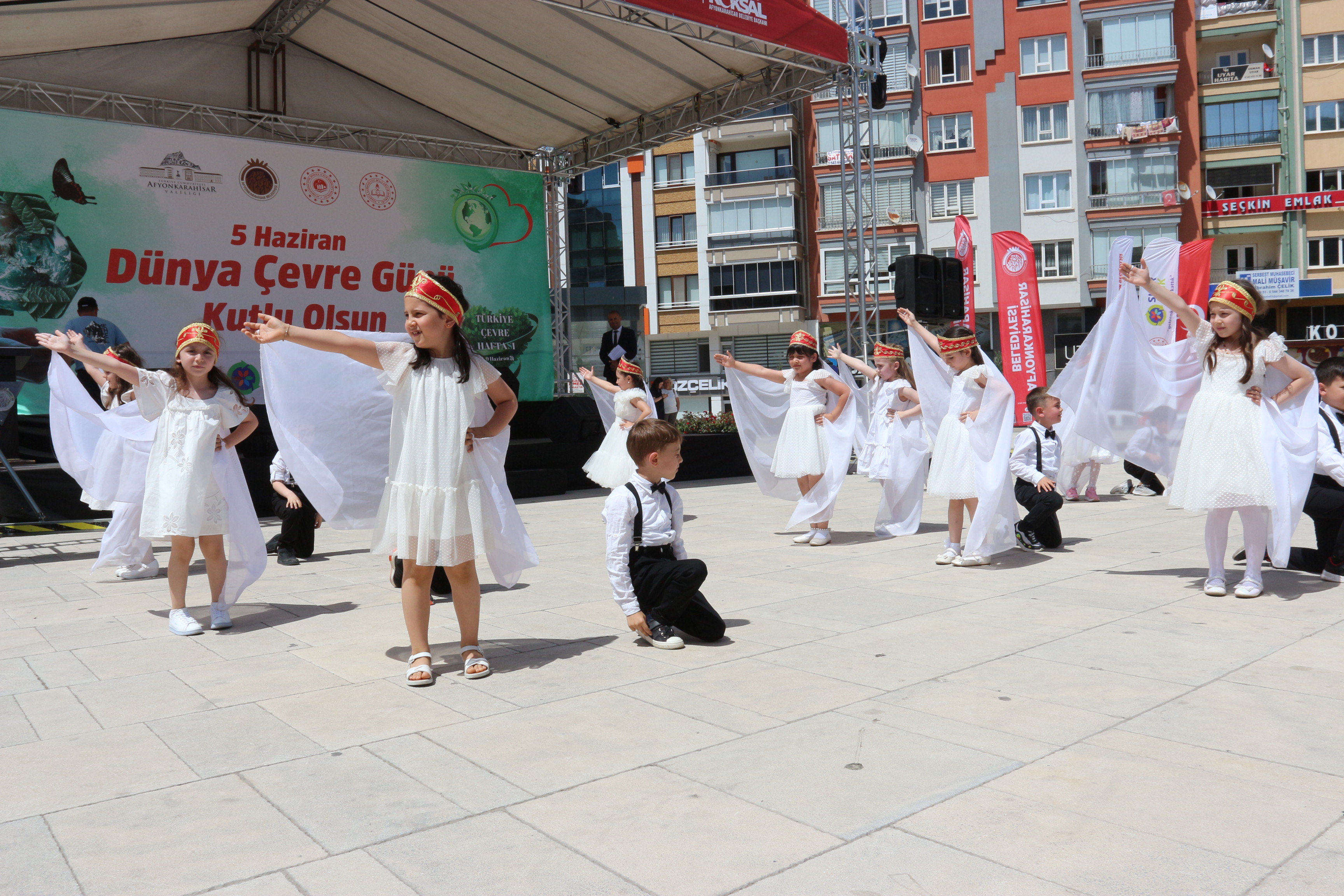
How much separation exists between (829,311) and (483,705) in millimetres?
39428

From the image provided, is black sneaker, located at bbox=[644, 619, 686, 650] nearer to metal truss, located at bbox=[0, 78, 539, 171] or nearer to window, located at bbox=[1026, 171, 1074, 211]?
metal truss, located at bbox=[0, 78, 539, 171]

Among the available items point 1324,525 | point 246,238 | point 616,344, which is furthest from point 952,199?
point 1324,525

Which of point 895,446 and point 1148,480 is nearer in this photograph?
point 895,446

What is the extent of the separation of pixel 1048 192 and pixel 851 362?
34.9 m

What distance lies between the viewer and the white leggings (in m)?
5.95

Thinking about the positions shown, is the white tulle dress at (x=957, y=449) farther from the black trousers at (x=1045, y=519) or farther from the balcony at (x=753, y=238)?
the balcony at (x=753, y=238)

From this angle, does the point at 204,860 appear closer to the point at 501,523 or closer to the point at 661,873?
the point at 661,873

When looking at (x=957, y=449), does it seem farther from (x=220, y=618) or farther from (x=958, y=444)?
(x=220, y=618)

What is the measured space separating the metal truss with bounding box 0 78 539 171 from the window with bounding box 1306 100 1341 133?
3413 cm

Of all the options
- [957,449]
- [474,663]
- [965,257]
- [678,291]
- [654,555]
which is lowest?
[474,663]

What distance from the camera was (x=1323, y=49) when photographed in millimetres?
38812

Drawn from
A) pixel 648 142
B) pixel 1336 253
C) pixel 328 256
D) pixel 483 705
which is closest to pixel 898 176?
pixel 1336 253

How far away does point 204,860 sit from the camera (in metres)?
2.71

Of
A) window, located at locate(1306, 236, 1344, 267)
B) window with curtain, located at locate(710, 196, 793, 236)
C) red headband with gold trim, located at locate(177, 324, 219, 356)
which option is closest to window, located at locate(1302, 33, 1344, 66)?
window, located at locate(1306, 236, 1344, 267)
